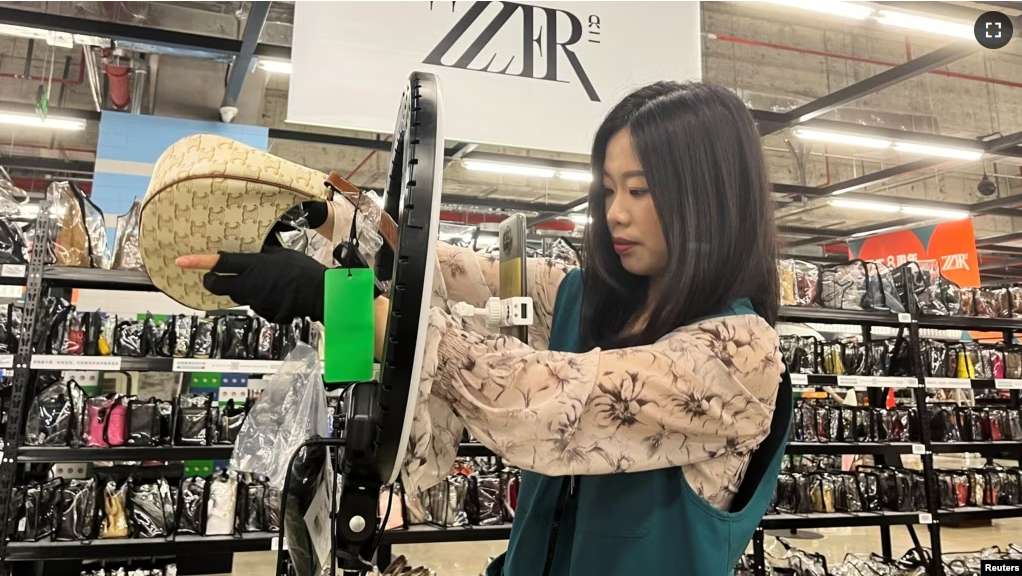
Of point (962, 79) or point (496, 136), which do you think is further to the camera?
point (962, 79)

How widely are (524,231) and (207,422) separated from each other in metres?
2.70

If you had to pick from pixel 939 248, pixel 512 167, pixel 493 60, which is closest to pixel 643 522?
pixel 493 60

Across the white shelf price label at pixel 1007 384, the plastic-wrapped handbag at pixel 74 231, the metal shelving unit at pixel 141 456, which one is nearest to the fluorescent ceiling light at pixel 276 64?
the plastic-wrapped handbag at pixel 74 231

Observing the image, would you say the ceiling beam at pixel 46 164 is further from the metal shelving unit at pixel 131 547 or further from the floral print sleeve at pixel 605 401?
the floral print sleeve at pixel 605 401

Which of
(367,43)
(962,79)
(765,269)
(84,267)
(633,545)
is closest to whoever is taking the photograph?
(633,545)

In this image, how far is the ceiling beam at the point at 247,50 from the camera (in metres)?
4.00

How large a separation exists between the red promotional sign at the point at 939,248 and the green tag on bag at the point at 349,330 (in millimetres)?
9408

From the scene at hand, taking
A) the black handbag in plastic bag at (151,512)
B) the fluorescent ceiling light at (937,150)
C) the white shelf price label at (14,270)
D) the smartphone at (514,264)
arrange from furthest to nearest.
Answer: the fluorescent ceiling light at (937,150) < the black handbag in plastic bag at (151,512) < the white shelf price label at (14,270) < the smartphone at (514,264)

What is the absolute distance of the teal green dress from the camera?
818mm

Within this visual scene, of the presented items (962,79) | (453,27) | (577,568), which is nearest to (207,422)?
(453,27)

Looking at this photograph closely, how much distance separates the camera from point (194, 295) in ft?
2.63

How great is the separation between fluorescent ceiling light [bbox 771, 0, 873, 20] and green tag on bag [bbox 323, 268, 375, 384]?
13.4 ft

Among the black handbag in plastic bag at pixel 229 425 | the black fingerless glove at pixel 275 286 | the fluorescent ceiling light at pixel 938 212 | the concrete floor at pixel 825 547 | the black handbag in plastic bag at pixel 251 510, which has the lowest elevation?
the concrete floor at pixel 825 547

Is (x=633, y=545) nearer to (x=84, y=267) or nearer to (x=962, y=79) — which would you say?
(x=84, y=267)
